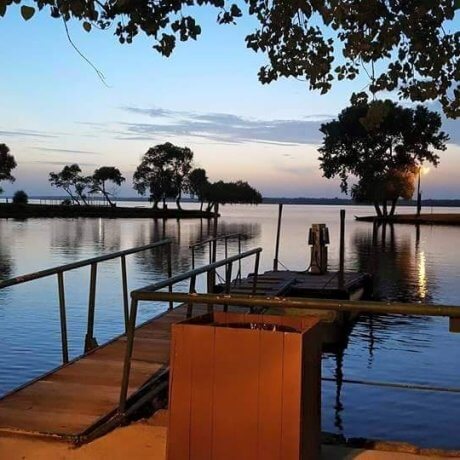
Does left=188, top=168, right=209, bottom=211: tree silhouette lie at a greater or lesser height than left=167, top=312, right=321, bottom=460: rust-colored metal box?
greater

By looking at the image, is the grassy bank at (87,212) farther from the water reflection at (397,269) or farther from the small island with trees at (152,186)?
the water reflection at (397,269)

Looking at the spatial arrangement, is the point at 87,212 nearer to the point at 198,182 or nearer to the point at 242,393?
the point at 198,182

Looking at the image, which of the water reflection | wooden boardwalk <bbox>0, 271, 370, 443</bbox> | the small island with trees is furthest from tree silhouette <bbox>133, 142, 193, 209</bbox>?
wooden boardwalk <bbox>0, 271, 370, 443</bbox>

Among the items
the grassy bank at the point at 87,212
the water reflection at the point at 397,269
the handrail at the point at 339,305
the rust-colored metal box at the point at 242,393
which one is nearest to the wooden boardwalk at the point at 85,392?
the handrail at the point at 339,305

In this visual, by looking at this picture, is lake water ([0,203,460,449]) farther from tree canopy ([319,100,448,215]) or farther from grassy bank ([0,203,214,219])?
grassy bank ([0,203,214,219])

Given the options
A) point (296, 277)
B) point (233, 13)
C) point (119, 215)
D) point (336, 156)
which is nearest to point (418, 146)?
point (336, 156)

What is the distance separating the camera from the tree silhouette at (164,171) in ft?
376

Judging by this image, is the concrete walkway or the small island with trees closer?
the concrete walkway

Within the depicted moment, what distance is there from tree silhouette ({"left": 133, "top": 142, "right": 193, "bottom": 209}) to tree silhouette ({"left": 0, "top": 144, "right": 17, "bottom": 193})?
68.1 feet

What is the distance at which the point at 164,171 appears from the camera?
4540 inches

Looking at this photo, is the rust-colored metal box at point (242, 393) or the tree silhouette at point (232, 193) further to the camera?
the tree silhouette at point (232, 193)

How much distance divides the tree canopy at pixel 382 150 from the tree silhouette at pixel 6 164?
1975 inches

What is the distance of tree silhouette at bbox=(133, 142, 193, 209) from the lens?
114750mm

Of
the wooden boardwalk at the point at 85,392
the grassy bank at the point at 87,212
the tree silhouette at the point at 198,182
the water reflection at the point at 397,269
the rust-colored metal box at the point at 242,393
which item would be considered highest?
the tree silhouette at the point at 198,182
